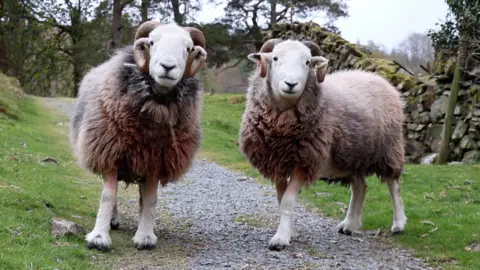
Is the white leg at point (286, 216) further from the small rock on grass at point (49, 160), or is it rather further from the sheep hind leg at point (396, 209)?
the small rock on grass at point (49, 160)

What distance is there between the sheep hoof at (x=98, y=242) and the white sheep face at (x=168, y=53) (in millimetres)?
1733

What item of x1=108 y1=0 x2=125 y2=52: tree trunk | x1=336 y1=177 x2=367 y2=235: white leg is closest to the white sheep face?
x1=336 y1=177 x2=367 y2=235: white leg

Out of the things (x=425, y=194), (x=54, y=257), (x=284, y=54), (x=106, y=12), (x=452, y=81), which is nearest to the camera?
(x=54, y=257)

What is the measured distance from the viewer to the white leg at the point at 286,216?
6621 mm

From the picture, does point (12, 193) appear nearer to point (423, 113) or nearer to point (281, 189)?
point (281, 189)

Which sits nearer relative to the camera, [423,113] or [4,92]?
[423,113]

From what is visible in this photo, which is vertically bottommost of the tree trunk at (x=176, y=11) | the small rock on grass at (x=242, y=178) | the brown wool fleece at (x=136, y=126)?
the small rock on grass at (x=242, y=178)

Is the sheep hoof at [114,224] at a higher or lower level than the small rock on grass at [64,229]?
lower

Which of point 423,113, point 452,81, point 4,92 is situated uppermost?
point 452,81

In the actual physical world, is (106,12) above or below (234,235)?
above

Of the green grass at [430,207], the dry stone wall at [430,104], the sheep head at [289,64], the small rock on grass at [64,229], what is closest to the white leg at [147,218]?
the small rock on grass at [64,229]

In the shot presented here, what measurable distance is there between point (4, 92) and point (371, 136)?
21031mm

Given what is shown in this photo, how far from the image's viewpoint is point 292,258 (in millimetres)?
6289

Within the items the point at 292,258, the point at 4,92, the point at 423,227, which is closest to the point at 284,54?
the point at 292,258
